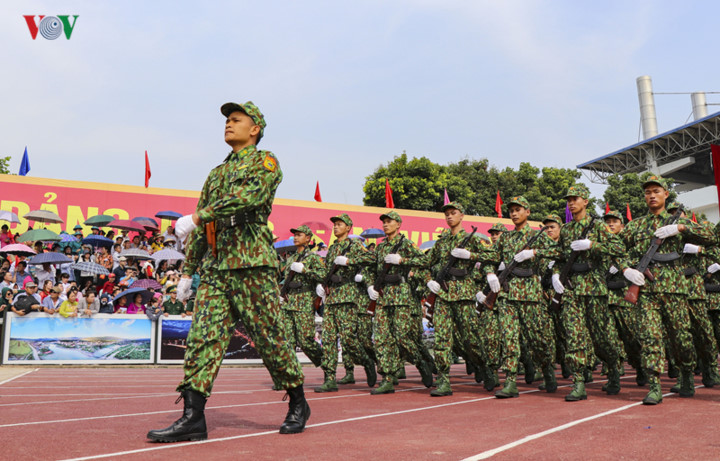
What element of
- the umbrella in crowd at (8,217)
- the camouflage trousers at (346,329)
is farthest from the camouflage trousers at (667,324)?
the umbrella in crowd at (8,217)

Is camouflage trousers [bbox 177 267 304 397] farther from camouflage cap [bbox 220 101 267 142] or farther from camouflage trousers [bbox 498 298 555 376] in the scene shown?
camouflage trousers [bbox 498 298 555 376]

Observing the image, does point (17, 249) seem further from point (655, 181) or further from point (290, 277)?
point (655, 181)

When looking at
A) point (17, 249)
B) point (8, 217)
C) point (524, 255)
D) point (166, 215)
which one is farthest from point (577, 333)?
point (8, 217)

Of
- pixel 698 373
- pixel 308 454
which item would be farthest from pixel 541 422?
pixel 698 373

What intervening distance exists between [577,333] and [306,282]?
150 inches

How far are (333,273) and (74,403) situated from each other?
12.1 ft

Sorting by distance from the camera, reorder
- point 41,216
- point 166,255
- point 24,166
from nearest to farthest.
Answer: point 166,255 → point 41,216 → point 24,166

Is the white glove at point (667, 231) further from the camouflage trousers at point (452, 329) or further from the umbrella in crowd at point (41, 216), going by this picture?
the umbrella in crowd at point (41, 216)

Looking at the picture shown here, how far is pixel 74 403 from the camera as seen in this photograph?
22.3 feet

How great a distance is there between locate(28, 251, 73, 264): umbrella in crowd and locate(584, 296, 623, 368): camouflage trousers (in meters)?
13.0

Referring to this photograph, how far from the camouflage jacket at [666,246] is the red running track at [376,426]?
3.81ft

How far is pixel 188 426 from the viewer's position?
4293 mm

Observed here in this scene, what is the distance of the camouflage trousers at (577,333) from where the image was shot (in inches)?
277

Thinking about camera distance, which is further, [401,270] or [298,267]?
[298,267]
